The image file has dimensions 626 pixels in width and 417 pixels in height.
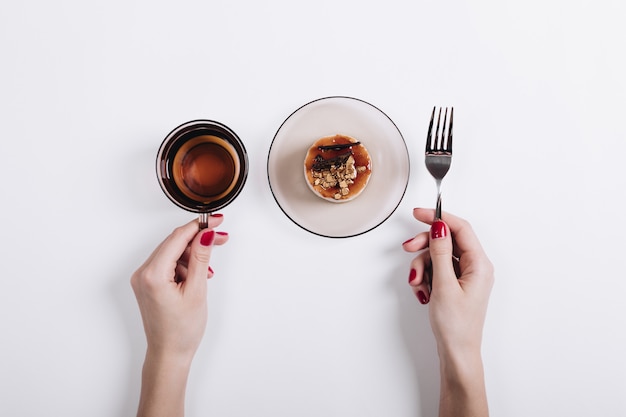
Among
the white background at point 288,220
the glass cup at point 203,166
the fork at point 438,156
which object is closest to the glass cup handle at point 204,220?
the glass cup at point 203,166

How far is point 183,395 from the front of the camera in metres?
1.40

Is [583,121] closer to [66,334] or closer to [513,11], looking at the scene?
[513,11]

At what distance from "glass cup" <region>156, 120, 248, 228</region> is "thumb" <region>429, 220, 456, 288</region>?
0.64 m

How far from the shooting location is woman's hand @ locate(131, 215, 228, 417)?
128 cm

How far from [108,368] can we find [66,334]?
0.19m

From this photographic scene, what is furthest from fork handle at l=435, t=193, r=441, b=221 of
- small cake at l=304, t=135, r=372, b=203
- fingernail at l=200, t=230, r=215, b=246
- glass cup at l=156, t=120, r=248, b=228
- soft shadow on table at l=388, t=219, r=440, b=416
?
fingernail at l=200, t=230, r=215, b=246

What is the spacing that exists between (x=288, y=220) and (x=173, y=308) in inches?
18.6

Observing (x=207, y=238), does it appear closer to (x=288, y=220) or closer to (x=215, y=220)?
(x=215, y=220)

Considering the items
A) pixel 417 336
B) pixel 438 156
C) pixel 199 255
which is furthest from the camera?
pixel 417 336

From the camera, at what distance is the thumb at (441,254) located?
1321 mm

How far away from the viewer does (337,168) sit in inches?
53.6

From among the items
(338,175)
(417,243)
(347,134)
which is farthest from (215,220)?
(417,243)

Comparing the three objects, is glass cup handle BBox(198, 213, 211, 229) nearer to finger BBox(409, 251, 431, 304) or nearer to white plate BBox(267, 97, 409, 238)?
white plate BBox(267, 97, 409, 238)

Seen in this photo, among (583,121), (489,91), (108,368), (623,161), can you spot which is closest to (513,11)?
(489,91)
